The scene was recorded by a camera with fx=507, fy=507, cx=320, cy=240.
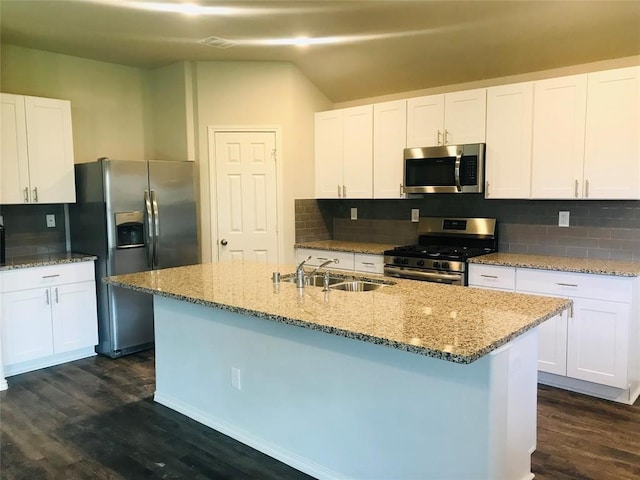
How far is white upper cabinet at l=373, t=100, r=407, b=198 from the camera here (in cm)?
470

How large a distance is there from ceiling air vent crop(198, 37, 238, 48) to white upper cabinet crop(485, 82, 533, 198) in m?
2.24

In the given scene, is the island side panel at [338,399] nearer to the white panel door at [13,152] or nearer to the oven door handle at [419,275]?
the oven door handle at [419,275]

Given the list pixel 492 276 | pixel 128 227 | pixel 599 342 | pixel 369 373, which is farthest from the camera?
pixel 128 227

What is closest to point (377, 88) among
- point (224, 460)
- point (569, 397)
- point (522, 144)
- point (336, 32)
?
point (336, 32)

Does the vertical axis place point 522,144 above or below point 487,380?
above

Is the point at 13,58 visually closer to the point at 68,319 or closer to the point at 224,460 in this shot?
the point at 68,319

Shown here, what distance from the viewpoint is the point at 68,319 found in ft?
14.1

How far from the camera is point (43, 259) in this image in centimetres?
426

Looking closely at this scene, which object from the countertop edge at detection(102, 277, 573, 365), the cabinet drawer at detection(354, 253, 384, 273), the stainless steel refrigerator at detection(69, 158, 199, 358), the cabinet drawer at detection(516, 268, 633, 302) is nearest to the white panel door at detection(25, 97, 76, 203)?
the stainless steel refrigerator at detection(69, 158, 199, 358)

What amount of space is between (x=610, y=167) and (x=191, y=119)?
12.1 ft

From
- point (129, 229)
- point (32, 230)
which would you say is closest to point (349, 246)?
point (129, 229)

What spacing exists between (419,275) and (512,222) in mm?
953

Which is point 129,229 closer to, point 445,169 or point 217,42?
point 217,42

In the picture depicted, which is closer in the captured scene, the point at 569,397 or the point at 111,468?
→ the point at 111,468
